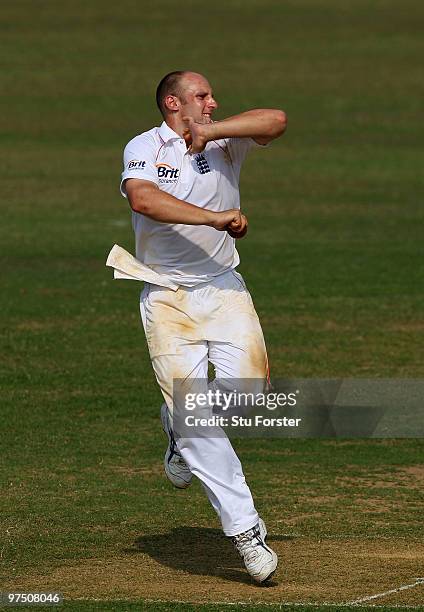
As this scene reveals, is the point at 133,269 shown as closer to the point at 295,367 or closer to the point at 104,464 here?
the point at 104,464

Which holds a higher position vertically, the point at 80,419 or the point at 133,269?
the point at 133,269

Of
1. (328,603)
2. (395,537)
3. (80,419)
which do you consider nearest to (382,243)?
(80,419)

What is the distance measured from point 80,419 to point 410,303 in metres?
6.45

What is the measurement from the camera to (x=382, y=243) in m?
23.5

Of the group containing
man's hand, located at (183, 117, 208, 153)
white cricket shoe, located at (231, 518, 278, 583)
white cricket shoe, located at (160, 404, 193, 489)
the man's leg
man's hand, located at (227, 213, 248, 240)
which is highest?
man's hand, located at (183, 117, 208, 153)

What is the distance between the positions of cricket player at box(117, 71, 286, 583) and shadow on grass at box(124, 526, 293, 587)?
18.7 inches

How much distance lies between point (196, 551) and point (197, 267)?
1934mm

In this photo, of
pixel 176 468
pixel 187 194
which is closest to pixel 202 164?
pixel 187 194

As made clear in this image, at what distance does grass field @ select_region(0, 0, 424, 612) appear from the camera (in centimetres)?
932

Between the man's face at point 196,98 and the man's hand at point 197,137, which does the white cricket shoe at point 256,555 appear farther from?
the man's face at point 196,98

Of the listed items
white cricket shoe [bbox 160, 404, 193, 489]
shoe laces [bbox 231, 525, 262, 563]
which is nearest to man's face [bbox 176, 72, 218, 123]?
white cricket shoe [bbox 160, 404, 193, 489]

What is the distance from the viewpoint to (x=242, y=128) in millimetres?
8750

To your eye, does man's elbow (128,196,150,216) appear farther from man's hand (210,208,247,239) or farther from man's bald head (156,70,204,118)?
man's bald head (156,70,204,118)

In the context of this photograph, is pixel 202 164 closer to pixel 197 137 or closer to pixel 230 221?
pixel 197 137
